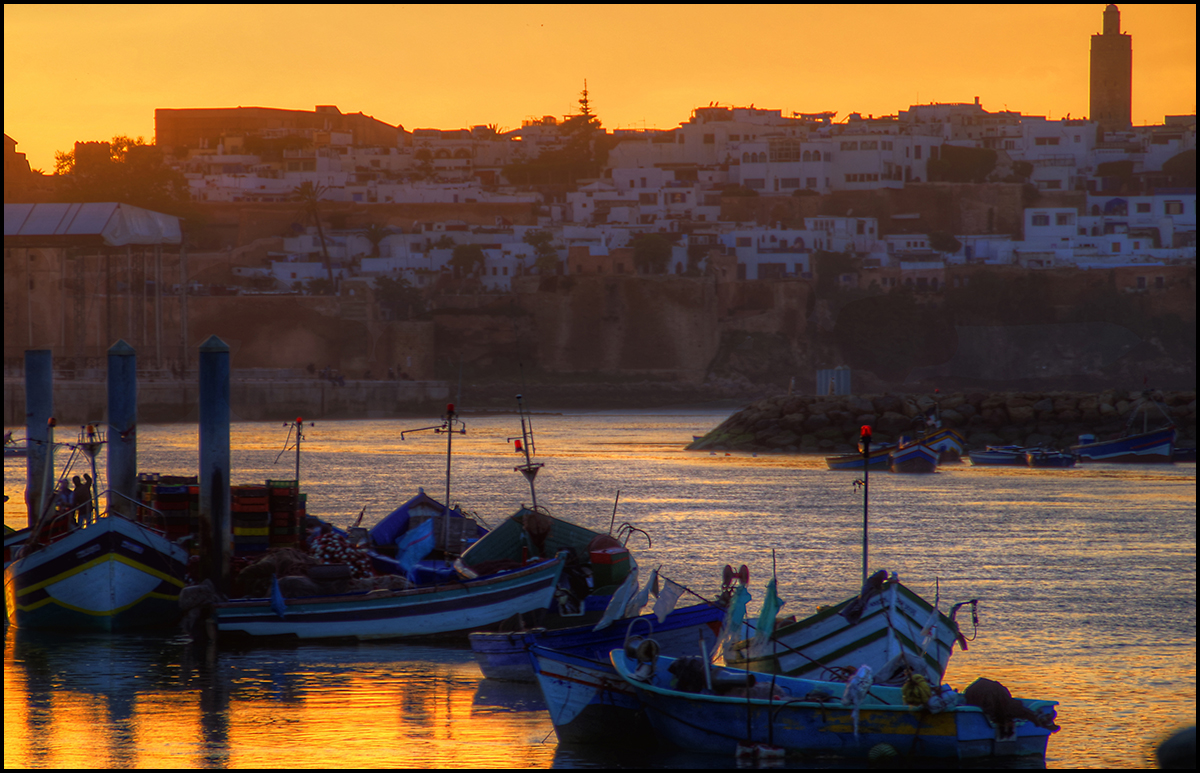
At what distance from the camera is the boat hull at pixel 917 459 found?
3344cm

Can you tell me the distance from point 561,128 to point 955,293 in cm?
4030

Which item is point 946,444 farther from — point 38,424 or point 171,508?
point 171,508

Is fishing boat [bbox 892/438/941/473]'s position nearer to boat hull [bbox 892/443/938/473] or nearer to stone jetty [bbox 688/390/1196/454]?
boat hull [bbox 892/443/938/473]

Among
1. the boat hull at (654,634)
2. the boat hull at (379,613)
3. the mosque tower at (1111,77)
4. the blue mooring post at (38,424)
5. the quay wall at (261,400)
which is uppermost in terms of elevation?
the mosque tower at (1111,77)

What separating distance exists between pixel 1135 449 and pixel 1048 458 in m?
2.18

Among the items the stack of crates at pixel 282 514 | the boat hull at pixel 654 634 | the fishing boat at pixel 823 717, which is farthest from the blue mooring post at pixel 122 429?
the fishing boat at pixel 823 717

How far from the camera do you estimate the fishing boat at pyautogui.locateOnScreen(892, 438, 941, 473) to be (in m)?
33.4

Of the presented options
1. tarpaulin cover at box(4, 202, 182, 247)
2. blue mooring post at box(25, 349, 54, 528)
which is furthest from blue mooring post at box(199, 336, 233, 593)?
tarpaulin cover at box(4, 202, 182, 247)

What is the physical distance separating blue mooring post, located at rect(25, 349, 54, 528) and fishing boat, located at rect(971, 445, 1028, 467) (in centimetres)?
2450

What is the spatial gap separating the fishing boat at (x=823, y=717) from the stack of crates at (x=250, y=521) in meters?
5.93

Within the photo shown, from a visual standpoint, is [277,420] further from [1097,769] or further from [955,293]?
[1097,769]

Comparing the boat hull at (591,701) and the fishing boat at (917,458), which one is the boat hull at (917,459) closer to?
the fishing boat at (917,458)

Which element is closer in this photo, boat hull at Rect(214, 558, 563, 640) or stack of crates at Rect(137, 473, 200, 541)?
boat hull at Rect(214, 558, 563, 640)

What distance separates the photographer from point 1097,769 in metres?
8.39
